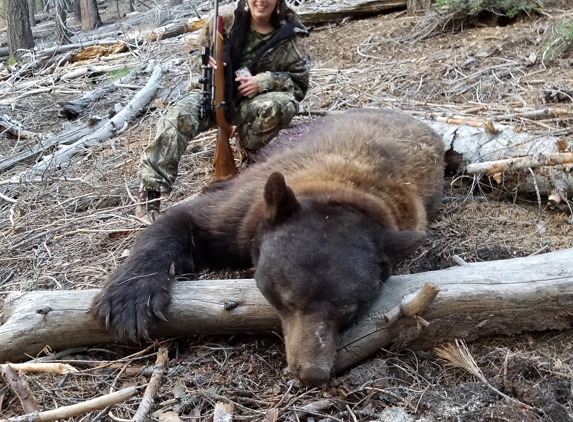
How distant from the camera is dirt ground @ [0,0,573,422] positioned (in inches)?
99.8

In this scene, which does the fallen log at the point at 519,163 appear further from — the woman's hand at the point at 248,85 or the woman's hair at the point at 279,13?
the woman's hair at the point at 279,13

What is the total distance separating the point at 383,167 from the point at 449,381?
1.51 metres

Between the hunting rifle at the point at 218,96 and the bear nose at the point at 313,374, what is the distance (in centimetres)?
262

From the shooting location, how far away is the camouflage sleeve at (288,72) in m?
5.26

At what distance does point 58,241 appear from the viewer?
15.1 feet

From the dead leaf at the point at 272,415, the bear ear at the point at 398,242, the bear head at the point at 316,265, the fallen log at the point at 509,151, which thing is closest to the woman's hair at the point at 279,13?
the fallen log at the point at 509,151

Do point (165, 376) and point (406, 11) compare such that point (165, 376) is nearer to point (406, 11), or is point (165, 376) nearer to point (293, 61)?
point (293, 61)

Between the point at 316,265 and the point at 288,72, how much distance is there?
10.6ft

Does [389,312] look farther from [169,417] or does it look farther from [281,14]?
[281,14]

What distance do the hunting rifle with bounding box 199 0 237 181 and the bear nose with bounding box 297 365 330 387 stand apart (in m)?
2.62

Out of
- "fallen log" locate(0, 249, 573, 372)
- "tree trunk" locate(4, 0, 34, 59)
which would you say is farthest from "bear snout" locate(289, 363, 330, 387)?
"tree trunk" locate(4, 0, 34, 59)

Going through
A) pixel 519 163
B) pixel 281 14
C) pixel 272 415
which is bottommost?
pixel 272 415

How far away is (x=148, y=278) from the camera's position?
321 cm

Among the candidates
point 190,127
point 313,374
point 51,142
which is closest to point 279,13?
point 190,127
